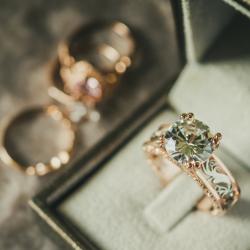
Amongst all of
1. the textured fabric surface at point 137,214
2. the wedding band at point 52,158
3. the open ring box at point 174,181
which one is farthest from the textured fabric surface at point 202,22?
the wedding band at point 52,158

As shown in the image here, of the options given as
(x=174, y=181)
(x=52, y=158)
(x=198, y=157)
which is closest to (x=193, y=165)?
(x=198, y=157)

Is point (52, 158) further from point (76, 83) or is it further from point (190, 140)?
point (190, 140)

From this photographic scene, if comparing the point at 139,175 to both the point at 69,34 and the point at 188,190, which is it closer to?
the point at 188,190

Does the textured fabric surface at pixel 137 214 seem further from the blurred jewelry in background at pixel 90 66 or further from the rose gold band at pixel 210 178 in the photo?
the blurred jewelry in background at pixel 90 66

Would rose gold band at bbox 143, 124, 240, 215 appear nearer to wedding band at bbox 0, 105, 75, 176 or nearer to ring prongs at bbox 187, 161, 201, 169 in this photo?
ring prongs at bbox 187, 161, 201, 169

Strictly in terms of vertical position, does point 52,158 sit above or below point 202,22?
below

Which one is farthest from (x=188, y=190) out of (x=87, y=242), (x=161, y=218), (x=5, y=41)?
(x=5, y=41)

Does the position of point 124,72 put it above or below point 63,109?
above
